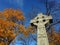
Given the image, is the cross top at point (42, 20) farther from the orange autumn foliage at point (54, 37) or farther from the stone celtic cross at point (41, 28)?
the orange autumn foliage at point (54, 37)

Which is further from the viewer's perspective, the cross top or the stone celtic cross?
the cross top

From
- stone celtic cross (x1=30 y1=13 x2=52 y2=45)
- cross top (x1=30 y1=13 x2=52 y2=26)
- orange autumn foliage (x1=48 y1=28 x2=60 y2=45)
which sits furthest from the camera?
orange autumn foliage (x1=48 y1=28 x2=60 y2=45)

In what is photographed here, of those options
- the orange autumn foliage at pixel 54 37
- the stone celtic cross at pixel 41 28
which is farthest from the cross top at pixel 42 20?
the orange autumn foliage at pixel 54 37

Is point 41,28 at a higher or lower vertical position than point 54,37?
lower

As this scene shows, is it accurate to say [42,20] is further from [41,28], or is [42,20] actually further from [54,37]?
[54,37]

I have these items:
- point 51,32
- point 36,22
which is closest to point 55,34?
point 51,32

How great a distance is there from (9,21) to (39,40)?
1620 centimetres

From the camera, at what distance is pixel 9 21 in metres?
24.4

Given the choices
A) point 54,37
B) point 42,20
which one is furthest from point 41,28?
point 54,37

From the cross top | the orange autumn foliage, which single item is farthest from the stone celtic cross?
the orange autumn foliage

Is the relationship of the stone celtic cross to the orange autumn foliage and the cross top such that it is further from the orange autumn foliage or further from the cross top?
the orange autumn foliage

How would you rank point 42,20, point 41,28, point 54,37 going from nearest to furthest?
point 41,28 → point 42,20 → point 54,37

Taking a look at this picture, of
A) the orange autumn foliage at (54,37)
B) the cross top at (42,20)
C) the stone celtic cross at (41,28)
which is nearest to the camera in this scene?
the stone celtic cross at (41,28)

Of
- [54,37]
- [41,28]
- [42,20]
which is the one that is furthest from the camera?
[54,37]
